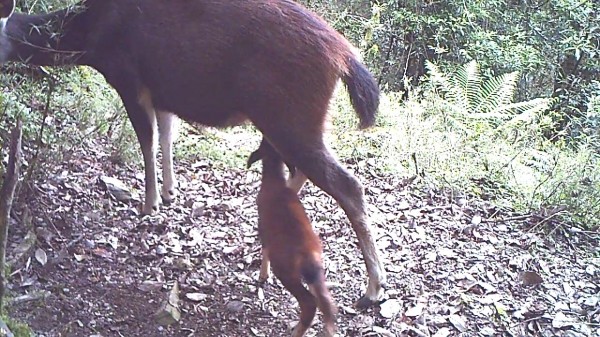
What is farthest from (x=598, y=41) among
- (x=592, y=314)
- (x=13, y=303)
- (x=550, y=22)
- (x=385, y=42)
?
(x=13, y=303)

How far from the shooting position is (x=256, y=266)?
182 inches

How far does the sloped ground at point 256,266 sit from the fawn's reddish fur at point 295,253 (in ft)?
1.46

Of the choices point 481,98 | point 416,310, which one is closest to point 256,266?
point 416,310

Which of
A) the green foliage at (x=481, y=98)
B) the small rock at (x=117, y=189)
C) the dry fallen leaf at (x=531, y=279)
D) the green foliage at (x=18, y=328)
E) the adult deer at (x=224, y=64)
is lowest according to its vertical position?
the dry fallen leaf at (x=531, y=279)

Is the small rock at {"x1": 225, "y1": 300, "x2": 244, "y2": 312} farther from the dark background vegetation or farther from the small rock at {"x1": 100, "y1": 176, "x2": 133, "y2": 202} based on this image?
the small rock at {"x1": 100, "y1": 176, "x2": 133, "y2": 202}

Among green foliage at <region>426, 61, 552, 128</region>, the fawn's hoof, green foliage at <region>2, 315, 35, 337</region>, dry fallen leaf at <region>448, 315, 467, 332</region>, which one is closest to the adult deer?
the fawn's hoof

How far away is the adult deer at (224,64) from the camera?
13.7ft

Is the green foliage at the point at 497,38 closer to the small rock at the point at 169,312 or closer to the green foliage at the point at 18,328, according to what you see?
the small rock at the point at 169,312

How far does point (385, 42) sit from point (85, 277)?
741 cm

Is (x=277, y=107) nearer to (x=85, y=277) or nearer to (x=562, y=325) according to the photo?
(x=85, y=277)

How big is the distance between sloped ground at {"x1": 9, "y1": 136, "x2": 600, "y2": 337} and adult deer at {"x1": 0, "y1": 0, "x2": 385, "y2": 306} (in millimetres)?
292

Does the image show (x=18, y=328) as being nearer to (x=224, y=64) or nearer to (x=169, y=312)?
(x=169, y=312)

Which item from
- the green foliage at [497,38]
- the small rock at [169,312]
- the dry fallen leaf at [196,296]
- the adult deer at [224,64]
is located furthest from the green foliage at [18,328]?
the green foliage at [497,38]

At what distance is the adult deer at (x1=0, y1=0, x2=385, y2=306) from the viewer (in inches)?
164
